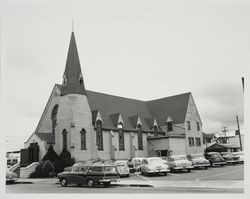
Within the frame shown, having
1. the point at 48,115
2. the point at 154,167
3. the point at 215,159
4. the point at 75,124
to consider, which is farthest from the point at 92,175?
the point at 48,115

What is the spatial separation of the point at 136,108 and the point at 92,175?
15.1 meters

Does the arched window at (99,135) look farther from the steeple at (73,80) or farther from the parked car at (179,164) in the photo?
the parked car at (179,164)

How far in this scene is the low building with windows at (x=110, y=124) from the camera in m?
21.6

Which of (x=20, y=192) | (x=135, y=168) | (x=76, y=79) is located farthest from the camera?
(x=76, y=79)

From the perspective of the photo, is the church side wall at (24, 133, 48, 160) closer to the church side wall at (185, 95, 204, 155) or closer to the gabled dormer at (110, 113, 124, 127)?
the gabled dormer at (110, 113, 124, 127)

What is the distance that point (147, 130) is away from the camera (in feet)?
87.7

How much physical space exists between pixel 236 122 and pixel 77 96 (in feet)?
35.7

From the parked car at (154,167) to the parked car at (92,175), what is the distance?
381cm

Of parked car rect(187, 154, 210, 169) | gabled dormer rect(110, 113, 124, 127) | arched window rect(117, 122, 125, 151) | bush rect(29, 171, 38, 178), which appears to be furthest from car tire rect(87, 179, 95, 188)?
gabled dormer rect(110, 113, 124, 127)

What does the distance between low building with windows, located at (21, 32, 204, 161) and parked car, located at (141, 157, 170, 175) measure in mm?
5147

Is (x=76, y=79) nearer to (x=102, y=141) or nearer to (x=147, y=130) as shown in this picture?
(x=102, y=141)

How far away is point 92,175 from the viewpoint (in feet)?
43.2

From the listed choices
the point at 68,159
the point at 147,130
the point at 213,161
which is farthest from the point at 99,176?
the point at 147,130

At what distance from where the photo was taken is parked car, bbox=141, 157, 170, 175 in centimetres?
1685
